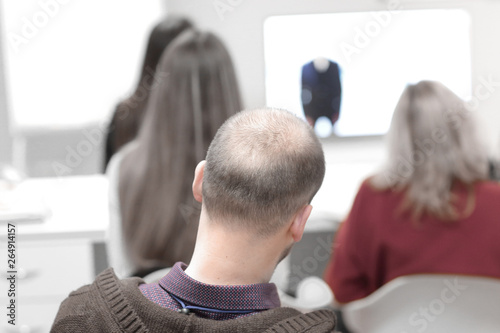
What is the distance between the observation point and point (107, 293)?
661mm

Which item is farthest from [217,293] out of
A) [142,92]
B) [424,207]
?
[142,92]

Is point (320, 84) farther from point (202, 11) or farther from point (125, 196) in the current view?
point (125, 196)

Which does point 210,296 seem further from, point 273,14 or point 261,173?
point 273,14

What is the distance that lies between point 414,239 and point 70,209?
108 centimetres

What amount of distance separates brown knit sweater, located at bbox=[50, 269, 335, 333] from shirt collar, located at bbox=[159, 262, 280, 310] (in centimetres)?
2

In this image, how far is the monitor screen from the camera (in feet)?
7.97

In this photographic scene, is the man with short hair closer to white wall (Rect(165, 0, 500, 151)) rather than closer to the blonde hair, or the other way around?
the blonde hair

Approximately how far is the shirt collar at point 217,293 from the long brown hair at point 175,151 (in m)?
0.71

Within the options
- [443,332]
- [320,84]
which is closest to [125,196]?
[443,332]

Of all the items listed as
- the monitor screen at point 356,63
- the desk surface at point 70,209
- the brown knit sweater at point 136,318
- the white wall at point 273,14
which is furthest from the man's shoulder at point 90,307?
the white wall at point 273,14

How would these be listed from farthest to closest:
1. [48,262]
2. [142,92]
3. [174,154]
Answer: [142,92] → [48,262] → [174,154]

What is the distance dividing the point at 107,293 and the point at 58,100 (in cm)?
213

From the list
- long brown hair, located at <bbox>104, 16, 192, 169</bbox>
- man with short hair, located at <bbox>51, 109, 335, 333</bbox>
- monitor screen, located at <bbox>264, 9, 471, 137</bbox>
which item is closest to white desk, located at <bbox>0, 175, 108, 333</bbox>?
long brown hair, located at <bbox>104, 16, 192, 169</bbox>

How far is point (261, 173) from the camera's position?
65cm
